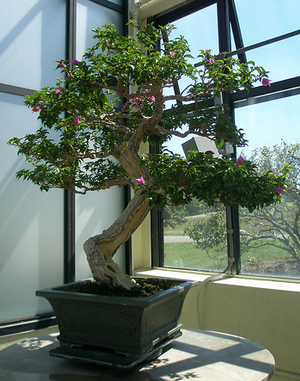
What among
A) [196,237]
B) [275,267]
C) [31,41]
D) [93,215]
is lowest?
[275,267]

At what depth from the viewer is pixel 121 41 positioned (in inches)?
57.3

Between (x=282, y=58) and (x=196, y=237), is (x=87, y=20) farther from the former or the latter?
(x=196, y=237)

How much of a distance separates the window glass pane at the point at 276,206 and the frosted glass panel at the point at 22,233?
5.17ft

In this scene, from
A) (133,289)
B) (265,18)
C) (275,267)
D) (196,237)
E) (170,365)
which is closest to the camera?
(170,365)

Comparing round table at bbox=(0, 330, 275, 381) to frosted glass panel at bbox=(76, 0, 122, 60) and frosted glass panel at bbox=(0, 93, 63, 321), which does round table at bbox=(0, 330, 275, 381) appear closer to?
frosted glass panel at bbox=(0, 93, 63, 321)

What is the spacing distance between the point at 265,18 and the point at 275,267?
1959mm

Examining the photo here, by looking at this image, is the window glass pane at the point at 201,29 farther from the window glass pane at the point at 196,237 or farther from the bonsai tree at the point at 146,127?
the bonsai tree at the point at 146,127

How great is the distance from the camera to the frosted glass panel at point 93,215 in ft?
9.96

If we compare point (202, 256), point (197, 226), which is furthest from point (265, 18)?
point (202, 256)

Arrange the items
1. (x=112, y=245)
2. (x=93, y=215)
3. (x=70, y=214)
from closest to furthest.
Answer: (x=112, y=245), (x=70, y=214), (x=93, y=215)

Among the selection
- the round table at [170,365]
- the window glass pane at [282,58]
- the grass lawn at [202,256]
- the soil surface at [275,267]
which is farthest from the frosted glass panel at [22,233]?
the window glass pane at [282,58]

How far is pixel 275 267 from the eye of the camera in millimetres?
2562

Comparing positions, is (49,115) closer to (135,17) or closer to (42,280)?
(42,280)

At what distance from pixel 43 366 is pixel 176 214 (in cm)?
226
